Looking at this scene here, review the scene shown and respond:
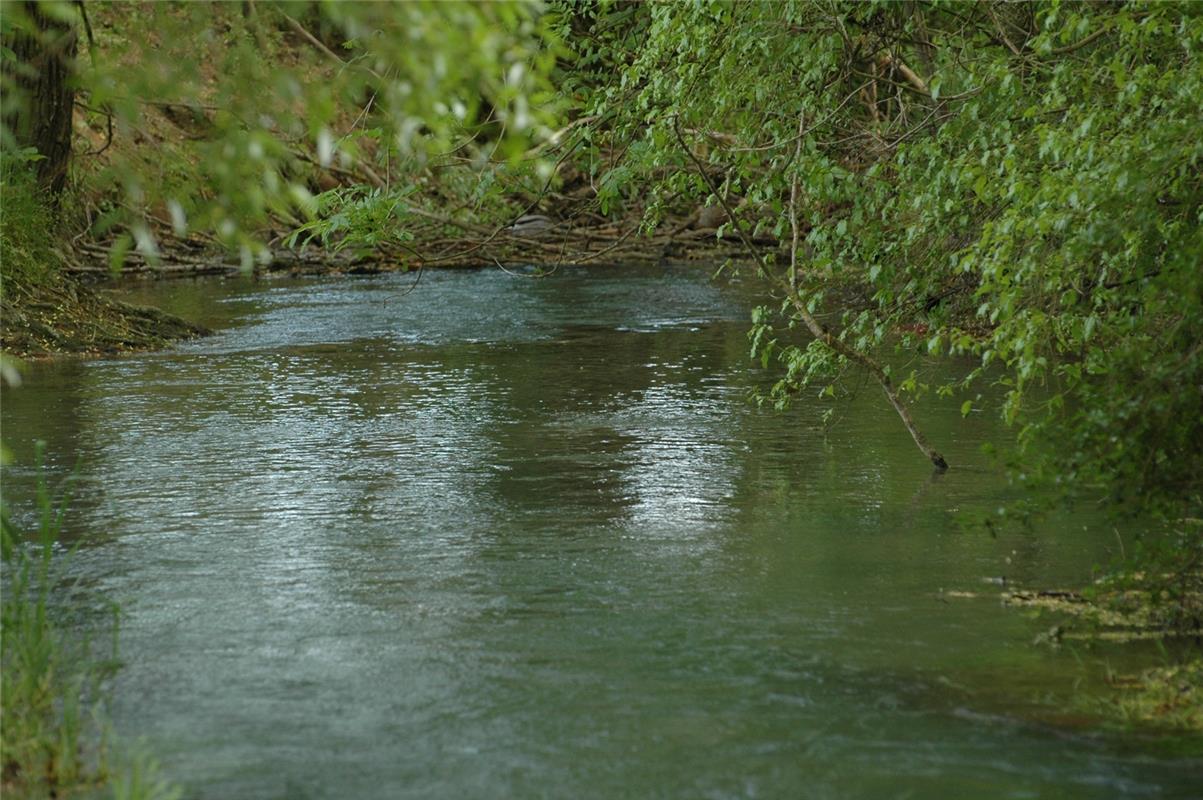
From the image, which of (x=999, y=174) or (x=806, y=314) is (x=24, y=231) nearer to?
(x=806, y=314)

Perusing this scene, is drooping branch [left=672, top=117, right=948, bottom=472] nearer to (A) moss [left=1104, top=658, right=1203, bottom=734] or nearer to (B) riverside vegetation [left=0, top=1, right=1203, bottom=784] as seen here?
(B) riverside vegetation [left=0, top=1, right=1203, bottom=784]

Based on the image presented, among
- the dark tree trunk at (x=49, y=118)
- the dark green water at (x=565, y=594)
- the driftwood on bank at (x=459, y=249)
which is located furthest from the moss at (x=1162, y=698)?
the driftwood on bank at (x=459, y=249)

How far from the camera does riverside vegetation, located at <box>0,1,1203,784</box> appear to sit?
583cm

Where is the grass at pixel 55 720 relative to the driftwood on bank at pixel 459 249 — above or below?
above

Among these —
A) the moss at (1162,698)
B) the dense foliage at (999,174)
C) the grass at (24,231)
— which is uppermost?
the dense foliage at (999,174)

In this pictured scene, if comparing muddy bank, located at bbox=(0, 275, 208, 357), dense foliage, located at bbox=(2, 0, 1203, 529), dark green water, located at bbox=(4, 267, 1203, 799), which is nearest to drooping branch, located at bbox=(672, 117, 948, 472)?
dense foliage, located at bbox=(2, 0, 1203, 529)

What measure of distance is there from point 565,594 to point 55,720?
2.60m

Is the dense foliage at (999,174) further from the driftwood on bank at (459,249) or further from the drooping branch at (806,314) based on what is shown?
the driftwood on bank at (459,249)

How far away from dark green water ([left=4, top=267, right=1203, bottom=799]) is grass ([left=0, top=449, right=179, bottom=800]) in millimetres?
157

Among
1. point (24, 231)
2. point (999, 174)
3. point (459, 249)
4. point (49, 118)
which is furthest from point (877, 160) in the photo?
point (459, 249)

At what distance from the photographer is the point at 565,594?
8.00m

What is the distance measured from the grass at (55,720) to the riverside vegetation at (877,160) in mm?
1558

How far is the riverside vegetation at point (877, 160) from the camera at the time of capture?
5.83 meters

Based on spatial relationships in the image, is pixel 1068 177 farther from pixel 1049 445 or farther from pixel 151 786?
pixel 151 786
